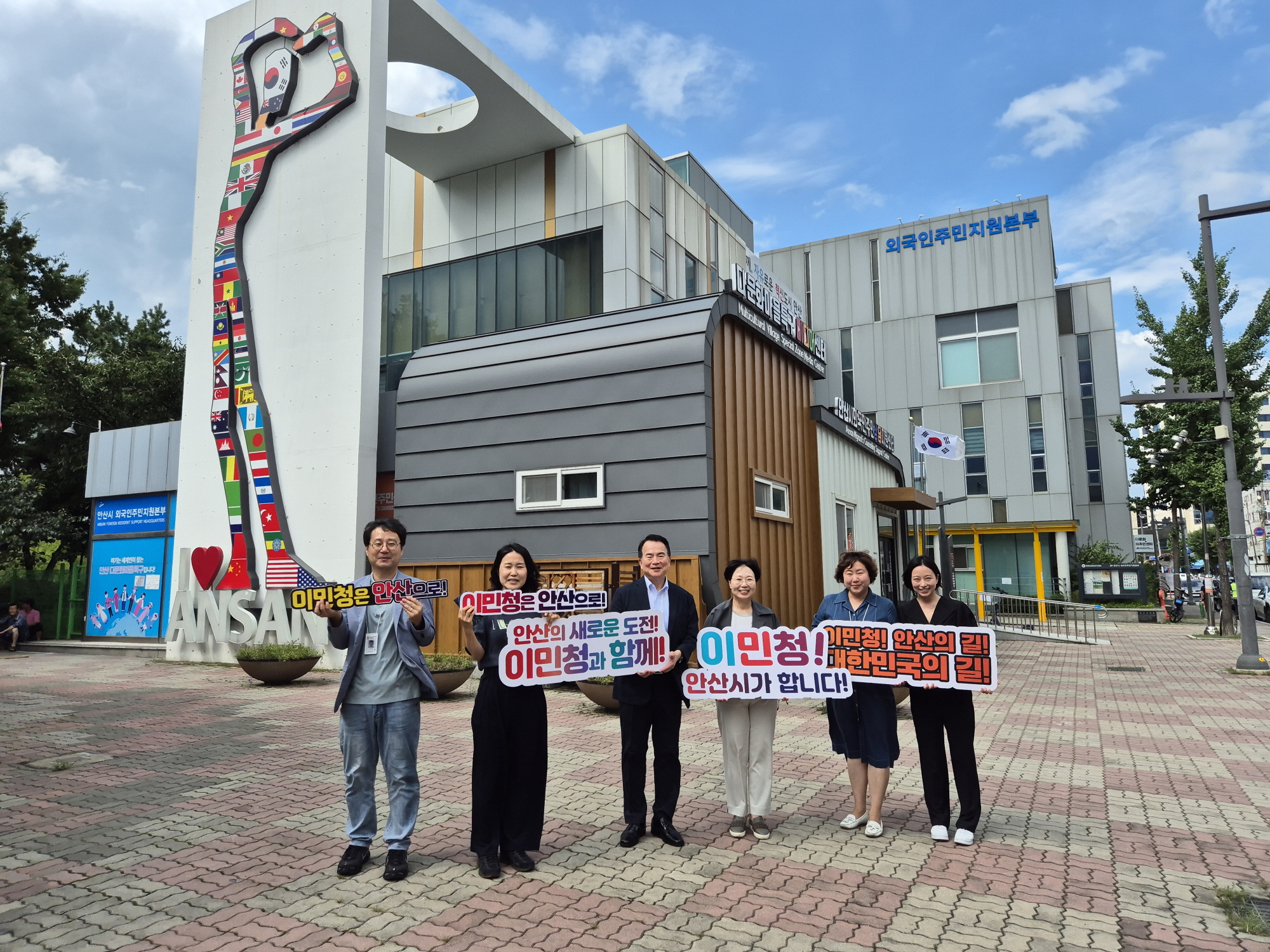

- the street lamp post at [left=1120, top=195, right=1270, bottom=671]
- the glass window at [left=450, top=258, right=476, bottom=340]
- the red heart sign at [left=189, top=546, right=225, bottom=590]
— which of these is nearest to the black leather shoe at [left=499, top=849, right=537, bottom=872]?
the red heart sign at [left=189, top=546, right=225, bottom=590]

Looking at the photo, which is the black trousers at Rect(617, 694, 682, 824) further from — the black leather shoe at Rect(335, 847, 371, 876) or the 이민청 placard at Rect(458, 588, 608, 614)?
the black leather shoe at Rect(335, 847, 371, 876)

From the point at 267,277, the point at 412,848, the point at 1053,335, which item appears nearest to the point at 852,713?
the point at 412,848

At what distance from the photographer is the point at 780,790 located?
6504mm

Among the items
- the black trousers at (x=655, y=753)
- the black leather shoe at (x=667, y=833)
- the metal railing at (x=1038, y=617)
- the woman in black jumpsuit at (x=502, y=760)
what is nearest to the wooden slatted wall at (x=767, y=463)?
the black trousers at (x=655, y=753)

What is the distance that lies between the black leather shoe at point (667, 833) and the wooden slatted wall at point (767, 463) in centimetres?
561

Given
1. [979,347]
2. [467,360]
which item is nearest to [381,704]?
[467,360]

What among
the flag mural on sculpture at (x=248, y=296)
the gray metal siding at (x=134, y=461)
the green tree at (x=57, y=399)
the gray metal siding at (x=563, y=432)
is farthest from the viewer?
the green tree at (x=57, y=399)

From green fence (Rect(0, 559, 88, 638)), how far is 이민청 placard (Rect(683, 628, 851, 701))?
23.1 m

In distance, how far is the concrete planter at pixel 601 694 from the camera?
9.77 m

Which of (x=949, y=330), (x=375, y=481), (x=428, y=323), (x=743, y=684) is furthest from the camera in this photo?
(x=949, y=330)

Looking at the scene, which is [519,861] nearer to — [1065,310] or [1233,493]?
[1233,493]

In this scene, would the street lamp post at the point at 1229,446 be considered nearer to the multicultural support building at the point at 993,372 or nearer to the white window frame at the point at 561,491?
the white window frame at the point at 561,491

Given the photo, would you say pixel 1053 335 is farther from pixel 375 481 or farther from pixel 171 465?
pixel 171 465

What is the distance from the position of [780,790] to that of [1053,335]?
112 ft
